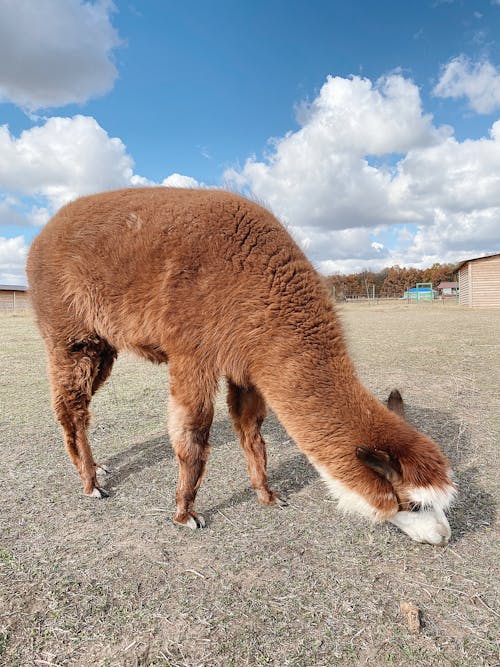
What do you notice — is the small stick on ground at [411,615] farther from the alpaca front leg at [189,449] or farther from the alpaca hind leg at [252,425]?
the alpaca front leg at [189,449]

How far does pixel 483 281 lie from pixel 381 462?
136ft

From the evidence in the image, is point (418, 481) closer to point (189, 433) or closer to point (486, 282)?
point (189, 433)

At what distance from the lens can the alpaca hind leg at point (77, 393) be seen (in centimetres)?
433

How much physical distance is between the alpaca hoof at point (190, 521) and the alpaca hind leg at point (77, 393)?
3.47 ft

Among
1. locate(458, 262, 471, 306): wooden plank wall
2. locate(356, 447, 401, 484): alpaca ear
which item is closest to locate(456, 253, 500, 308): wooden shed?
locate(458, 262, 471, 306): wooden plank wall

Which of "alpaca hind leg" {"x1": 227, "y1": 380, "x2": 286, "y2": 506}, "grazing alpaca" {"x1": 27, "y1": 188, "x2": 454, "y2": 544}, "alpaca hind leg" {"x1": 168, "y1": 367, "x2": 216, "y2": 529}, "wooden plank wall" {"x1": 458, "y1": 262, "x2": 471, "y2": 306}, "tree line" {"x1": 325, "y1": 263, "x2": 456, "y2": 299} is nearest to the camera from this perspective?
"grazing alpaca" {"x1": 27, "y1": 188, "x2": 454, "y2": 544}

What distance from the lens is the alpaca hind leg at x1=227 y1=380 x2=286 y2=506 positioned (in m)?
4.23

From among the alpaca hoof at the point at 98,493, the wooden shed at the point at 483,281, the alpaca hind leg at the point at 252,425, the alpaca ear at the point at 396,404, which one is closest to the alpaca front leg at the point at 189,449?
the alpaca hind leg at the point at 252,425

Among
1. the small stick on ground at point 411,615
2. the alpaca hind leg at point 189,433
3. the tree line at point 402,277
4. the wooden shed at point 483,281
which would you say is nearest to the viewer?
the small stick on ground at point 411,615

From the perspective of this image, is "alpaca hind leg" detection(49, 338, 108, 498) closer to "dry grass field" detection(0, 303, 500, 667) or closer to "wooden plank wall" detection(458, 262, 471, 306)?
"dry grass field" detection(0, 303, 500, 667)

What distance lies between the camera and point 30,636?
2510 mm

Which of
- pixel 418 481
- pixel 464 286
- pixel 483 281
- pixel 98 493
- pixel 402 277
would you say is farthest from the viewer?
pixel 402 277

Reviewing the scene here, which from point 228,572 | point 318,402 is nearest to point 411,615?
point 228,572

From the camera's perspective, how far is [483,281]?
3853cm
